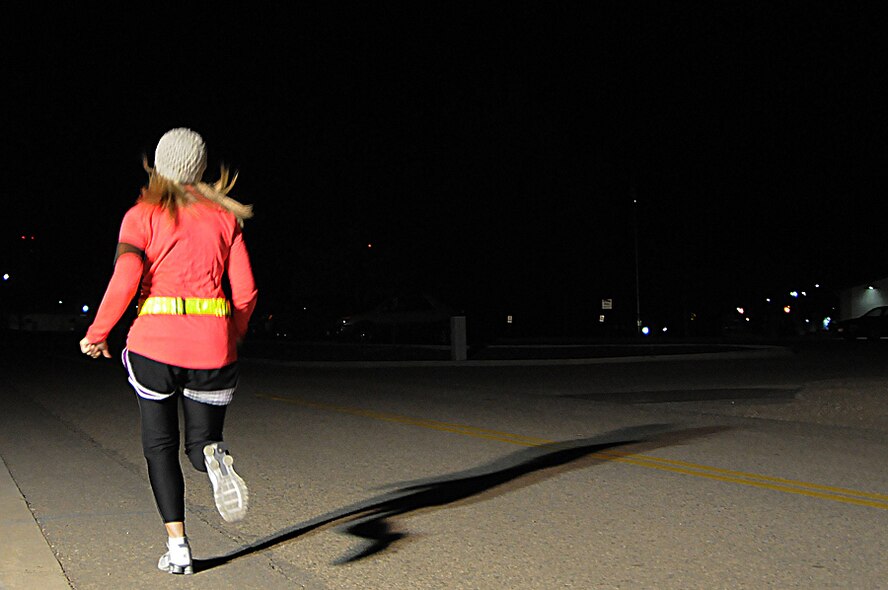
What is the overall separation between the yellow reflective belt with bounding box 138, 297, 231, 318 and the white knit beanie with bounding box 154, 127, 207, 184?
1.77 ft

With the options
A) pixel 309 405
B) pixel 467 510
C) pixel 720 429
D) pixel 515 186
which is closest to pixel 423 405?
pixel 309 405

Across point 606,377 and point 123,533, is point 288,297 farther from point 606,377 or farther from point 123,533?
point 123,533

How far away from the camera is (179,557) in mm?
5043

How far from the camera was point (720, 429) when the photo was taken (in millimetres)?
11539

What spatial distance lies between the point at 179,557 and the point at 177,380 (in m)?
0.92

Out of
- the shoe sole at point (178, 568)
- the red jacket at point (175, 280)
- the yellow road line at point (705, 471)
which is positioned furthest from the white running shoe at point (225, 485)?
the yellow road line at point (705, 471)

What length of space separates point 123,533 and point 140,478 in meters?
2.16

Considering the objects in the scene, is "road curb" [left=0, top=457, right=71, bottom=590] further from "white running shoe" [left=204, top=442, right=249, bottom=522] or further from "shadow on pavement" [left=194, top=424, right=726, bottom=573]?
"white running shoe" [left=204, top=442, right=249, bottom=522]

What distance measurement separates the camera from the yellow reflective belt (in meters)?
4.66

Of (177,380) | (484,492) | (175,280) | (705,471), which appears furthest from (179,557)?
(705,471)

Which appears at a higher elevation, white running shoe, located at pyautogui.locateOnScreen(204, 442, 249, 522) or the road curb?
white running shoe, located at pyautogui.locateOnScreen(204, 442, 249, 522)

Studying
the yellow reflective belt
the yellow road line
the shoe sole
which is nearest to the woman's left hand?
the yellow reflective belt

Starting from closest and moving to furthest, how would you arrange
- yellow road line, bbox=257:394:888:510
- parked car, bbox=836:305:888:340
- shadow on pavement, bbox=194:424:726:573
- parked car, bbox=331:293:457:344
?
shadow on pavement, bbox=194:424:726:573 < yellow road line, bbox=257:394:888:510 < parked car, bbox=836:305:888:340 < parked car, bbox=331:293:457:344

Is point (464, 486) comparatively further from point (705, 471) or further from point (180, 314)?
point (180, 314)
